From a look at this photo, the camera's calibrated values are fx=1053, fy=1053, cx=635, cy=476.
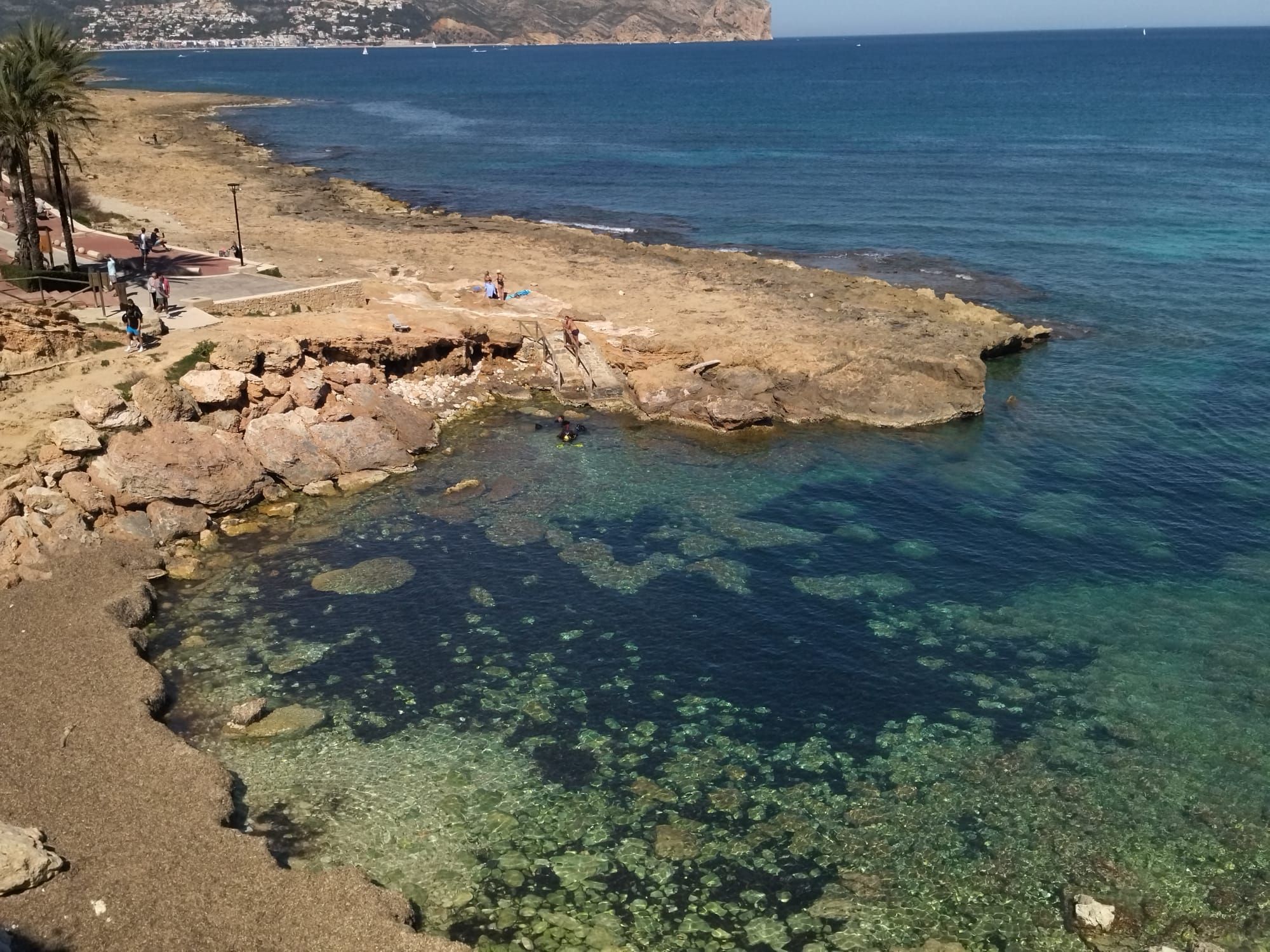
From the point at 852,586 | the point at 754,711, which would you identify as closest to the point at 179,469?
the point at 754,711

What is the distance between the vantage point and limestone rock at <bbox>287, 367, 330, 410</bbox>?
3931 centimetres

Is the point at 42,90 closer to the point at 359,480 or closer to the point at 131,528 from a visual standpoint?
the point at 131,528

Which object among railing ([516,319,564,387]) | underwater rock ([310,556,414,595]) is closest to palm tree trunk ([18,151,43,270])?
railing ([516,319,564,387])

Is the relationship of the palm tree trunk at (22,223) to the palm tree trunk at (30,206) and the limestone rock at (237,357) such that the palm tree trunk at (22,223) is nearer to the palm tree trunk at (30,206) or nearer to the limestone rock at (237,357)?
the palm tree trunk at (30,206)

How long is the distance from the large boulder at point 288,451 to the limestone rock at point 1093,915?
89.4ft

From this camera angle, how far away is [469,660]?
28.2m

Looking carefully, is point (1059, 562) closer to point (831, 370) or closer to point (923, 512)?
point (923, 512)

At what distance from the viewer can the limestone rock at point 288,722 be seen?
989 inches

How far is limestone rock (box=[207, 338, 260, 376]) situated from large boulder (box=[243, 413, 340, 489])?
245 centimetres

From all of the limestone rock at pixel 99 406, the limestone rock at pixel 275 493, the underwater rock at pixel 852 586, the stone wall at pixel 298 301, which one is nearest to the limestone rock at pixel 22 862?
the limestone rock at pixel 275 493

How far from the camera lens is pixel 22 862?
18.8 m

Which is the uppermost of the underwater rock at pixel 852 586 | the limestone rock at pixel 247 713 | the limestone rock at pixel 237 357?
the limestone rock at pixel 237 357

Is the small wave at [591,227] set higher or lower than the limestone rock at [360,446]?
higher

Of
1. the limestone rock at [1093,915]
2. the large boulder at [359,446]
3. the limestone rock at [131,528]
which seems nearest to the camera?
the limestone rock at [1093,915]
